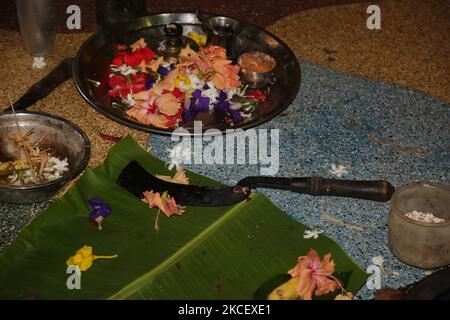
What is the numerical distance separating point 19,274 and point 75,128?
0.59 metres

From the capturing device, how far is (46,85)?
2426 mm

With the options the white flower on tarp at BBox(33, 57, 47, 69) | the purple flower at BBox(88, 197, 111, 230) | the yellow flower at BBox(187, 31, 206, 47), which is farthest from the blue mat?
the white flower on tarp at BBox(33, 57, 47, 69)

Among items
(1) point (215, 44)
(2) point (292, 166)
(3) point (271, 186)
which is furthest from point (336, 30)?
(3) point (271, 186)

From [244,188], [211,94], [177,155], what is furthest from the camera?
[211,94]

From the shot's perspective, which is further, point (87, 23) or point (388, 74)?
point (87, 23)

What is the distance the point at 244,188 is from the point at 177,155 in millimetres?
388

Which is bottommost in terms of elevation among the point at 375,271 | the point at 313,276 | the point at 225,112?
the point at 375,271

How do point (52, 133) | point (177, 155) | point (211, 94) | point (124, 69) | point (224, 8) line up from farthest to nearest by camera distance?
1. point (224, 8)
2. point (124, 69)
3. point (211, 94)
4. point (177, 155)
5. point (52, 133)

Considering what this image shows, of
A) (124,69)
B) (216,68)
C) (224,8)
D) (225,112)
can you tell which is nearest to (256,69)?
(216,68)

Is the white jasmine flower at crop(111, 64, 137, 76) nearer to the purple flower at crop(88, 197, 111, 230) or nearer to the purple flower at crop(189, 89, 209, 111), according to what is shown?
the purple flower at crop(189, 89, 209, 111)

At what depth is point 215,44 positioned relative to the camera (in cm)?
251

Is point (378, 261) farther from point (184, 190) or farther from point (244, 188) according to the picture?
point (184, 190)

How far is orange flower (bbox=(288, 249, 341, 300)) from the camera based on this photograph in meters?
1.59
